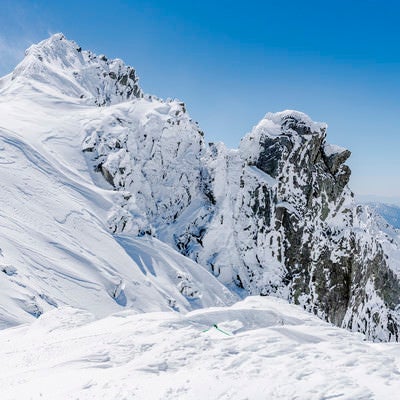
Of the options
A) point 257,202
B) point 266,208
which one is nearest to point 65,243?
point 257,202

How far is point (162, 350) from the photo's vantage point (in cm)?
952

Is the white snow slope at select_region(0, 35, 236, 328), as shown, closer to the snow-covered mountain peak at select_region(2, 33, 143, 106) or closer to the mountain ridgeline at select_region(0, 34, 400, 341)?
the mountain ridgeline at select_region(0, 34, 400, 341)

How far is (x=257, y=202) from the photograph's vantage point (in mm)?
48031

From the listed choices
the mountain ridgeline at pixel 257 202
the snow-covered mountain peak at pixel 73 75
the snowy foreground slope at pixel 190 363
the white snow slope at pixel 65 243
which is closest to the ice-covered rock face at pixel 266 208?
the mountain ridgeline at pixel 257 202

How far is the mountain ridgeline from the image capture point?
42.8 meters

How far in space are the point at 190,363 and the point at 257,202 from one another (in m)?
40.2

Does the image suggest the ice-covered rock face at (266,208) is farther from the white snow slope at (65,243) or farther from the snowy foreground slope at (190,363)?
the snowy foreground slope at (190,363)

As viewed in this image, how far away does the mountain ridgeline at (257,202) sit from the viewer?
42812 mm

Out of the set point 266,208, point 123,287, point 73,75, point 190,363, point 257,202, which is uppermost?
point 73,75

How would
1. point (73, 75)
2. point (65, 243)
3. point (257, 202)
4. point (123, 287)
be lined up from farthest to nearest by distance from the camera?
point (73, 75) → point (257, 202) → point (123, 287) → point (65, 243)

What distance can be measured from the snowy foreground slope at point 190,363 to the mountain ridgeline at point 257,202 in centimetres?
2500

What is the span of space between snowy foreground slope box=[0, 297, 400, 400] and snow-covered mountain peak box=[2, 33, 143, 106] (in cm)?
4539

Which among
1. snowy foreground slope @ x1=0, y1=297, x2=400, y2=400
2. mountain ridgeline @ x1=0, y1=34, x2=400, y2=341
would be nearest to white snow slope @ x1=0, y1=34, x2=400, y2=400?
snowy foreground slope @ x1=0, y1=297, x2=400, y2=400

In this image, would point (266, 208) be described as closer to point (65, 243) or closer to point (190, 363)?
point (65, 243)
